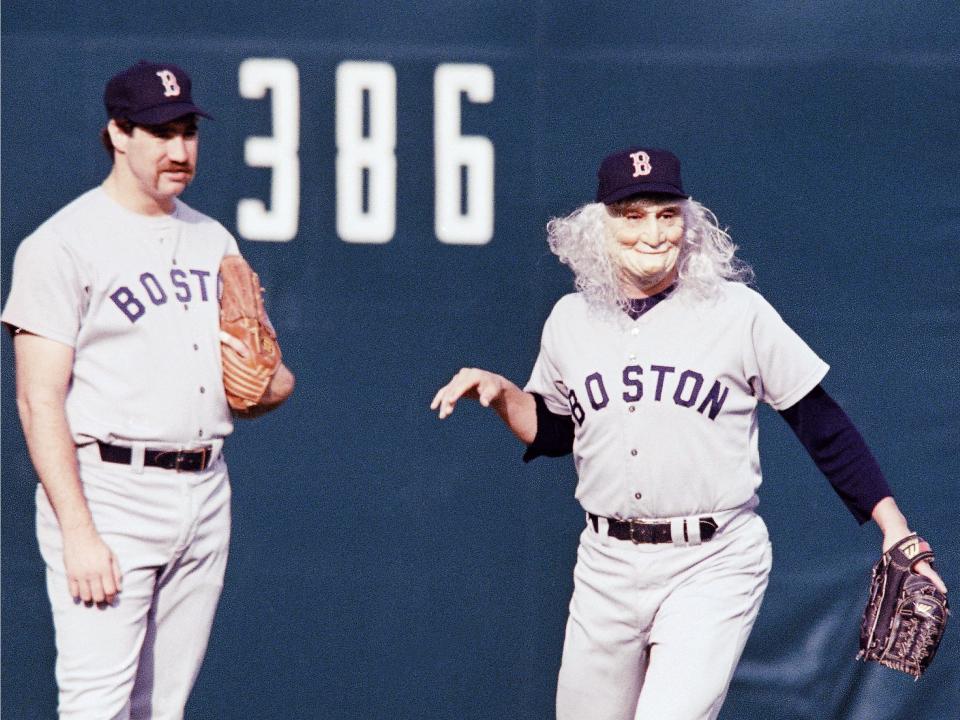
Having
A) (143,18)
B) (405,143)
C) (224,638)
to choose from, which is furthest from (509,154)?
(224,638)

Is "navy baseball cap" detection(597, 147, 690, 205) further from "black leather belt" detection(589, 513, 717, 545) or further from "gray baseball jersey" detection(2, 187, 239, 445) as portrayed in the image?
"gray baseball jersey" detection(2, 187, 239, 445)

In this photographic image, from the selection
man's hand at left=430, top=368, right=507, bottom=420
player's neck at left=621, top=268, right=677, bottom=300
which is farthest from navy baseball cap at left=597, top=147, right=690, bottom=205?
man's hand at left=430, top=368, right=507, bottom=420

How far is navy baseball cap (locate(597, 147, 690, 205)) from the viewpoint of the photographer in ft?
11.0

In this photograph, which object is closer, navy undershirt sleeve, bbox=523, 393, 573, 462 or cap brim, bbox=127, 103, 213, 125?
cap brim, bbox=127, 103, 213, 125

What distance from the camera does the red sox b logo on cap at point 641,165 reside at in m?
Result: 3.36

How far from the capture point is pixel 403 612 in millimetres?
4535

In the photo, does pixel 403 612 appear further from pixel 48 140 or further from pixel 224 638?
pixel 48 140

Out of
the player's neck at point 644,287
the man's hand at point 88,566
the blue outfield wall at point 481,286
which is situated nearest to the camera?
the man's hand at point 88,566

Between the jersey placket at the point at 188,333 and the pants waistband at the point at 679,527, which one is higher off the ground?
the jersey placket at the point at 188,333

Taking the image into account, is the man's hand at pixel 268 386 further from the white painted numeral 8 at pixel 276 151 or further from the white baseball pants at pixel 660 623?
the white painted numeral 8 at pixel 276 151

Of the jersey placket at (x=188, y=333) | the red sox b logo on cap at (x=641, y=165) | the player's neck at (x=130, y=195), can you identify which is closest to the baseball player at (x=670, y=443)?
the red sox b logo on cap at (x=641, y=165)

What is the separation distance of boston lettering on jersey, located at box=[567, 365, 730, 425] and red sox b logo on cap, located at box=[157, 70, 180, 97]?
1062 mm

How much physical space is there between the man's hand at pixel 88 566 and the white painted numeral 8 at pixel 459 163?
160 cm

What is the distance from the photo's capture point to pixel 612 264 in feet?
11.4
